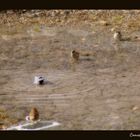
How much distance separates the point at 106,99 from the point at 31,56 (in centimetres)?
350

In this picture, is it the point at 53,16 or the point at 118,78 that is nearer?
the point at 118,78

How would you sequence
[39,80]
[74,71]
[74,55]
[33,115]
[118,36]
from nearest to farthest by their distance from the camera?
[33,115] → [39,80] → [74,71] → [74,55] → [118,36]

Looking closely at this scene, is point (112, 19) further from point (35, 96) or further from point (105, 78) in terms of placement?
point (35, 96)

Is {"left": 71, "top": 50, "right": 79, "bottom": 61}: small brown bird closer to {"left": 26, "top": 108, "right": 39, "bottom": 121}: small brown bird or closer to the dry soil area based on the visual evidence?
the dry soil area

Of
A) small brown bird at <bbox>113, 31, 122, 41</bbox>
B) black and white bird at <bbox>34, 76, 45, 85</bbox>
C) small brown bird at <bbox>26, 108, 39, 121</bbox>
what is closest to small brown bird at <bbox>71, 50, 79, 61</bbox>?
black and white bird at <bbox>34, 76, 45, 85</bbox>

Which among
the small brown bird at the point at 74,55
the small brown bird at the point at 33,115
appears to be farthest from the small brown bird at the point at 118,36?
the small brown bird at the point at 33,115

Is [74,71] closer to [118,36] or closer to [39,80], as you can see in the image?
[39,80]

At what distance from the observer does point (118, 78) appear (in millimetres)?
13656

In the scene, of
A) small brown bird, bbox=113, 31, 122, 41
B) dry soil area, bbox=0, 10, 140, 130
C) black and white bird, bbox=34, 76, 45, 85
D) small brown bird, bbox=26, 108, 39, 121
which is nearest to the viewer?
small brown bird, bbox=26, 108, 39, 121

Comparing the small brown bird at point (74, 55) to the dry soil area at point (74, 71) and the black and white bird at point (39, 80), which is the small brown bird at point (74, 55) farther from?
the black and white bird at point (39, 80)

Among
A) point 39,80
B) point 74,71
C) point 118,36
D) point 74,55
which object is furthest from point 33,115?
point 118,36

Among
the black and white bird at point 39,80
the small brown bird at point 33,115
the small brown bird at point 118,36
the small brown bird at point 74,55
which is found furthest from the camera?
the small brown bird at point 118,36

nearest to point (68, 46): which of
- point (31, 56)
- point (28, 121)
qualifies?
point (31, 56)

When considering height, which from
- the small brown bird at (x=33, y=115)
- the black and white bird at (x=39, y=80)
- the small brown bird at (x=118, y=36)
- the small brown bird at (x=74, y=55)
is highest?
the small brown bird at (x=118, y=36)
